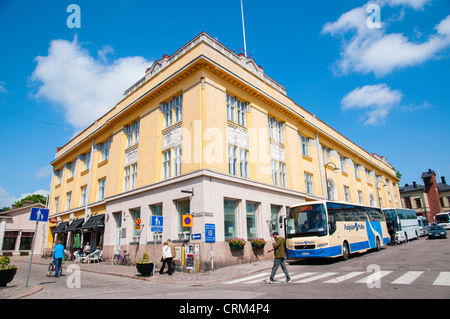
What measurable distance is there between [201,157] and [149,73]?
11.9m

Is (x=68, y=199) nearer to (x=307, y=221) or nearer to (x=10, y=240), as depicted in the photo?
(x=10, y=240)

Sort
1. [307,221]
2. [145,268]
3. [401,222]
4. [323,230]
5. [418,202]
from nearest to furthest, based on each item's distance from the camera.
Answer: [145,268] → [323,230] → [307,221] → [401,222] → [418,202]

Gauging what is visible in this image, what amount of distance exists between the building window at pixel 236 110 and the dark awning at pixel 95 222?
47.9ft

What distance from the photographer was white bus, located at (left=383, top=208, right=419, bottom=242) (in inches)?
1061

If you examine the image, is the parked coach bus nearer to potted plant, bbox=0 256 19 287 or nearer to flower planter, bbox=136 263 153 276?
flower planter, bbox=136 263 153 276

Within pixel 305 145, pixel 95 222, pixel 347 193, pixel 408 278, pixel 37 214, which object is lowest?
pixel 408 278

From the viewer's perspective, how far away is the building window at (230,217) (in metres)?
17.9

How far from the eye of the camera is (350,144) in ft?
133

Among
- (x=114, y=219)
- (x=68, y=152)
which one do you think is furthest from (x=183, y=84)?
(x=68, y=152)

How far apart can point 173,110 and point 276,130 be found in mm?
9514

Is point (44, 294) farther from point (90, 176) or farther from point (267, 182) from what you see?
point (90, 176)

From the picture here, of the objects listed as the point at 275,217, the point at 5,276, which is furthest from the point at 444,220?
the point at 5,276

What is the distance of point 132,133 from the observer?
2569cm

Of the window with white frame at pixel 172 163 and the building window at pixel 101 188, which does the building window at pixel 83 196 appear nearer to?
the building window at pixel 101 188
